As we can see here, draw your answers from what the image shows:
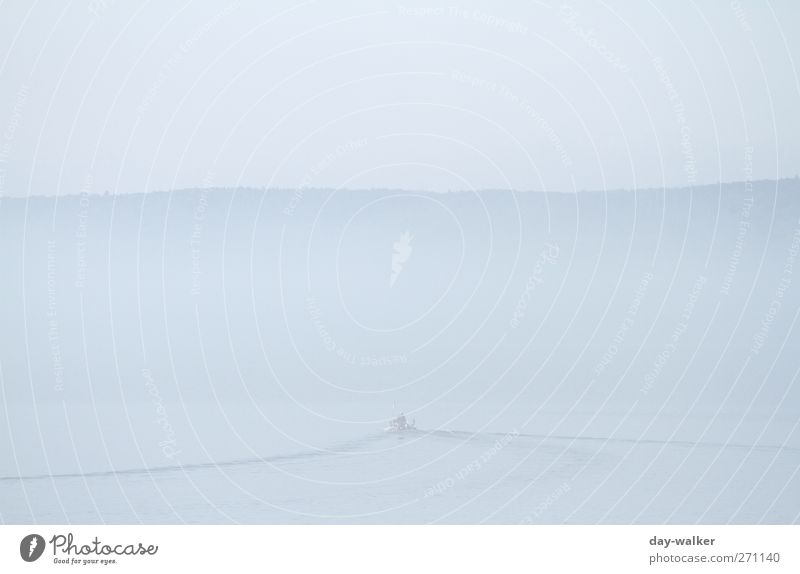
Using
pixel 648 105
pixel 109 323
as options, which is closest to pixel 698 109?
pixel 648 105

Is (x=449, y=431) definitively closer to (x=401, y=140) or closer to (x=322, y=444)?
(x=322, y=444)

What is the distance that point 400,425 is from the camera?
733 centimetres

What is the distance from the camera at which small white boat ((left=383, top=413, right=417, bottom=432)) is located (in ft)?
24.0

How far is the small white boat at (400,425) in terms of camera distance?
7.33 metres
